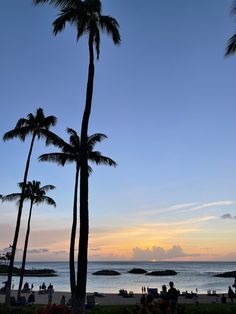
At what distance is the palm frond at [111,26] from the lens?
65.0 feet

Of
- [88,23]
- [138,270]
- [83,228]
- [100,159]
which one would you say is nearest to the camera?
[83,228]

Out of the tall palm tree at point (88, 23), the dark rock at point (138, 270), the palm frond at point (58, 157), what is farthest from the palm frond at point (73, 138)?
the dark rock at point (138, 270)

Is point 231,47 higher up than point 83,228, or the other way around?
point 231,47

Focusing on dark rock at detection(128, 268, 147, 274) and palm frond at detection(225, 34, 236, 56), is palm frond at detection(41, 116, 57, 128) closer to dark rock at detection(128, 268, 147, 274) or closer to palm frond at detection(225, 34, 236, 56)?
palm frond at detection(225, 34, 236, 56)

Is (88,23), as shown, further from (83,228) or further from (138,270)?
(138,270)

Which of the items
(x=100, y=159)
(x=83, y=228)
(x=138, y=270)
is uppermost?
(x=138, y=270)

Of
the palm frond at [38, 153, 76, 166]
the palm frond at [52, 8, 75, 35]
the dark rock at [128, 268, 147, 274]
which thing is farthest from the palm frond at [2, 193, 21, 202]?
the dark rock at [128, 268, 147, 274]

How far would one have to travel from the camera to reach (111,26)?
19891 millimetres

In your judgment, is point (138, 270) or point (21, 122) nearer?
point (21, 122)

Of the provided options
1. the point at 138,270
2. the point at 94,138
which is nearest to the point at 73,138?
the point at 94,138

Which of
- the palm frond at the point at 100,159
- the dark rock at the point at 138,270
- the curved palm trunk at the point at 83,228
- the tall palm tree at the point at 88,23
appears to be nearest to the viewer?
the curved palm trunk at the point at 83,228

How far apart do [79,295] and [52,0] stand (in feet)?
Result: 40.4

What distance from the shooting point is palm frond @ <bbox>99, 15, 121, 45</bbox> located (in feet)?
65.0

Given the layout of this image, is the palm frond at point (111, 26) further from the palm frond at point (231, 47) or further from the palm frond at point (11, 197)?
the palm frond at point (11, 197)
